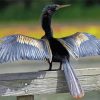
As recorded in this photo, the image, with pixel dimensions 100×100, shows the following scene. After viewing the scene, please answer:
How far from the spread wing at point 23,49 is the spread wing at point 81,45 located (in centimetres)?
11

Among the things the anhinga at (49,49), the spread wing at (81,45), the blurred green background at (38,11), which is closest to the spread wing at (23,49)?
the anhinga at (49,49)

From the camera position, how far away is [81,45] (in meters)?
3.32

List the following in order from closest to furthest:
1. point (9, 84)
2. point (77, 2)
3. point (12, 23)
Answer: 1. point (9, 84)
2. point (12, 23)
3. point (77, 2)

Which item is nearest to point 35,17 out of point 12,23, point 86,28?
point 12,23

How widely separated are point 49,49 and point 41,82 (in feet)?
0.57

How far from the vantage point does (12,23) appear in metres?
13.2

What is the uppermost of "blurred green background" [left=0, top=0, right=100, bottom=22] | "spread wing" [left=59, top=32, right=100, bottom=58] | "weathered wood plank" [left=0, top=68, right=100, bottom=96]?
"spread wing" [left=59, top=32, right=100, bottom=58]

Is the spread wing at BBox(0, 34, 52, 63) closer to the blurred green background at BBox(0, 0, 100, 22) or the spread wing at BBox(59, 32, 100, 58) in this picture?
the spread wing at BBox(59, 32, 100, 58)

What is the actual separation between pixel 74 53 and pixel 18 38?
298 millimetres

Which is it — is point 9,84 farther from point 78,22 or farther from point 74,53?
point 78,22

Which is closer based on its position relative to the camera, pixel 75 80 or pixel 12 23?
pixel 75 80

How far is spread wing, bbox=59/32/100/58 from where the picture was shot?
10.5 feet

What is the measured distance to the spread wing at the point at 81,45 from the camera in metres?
3.20

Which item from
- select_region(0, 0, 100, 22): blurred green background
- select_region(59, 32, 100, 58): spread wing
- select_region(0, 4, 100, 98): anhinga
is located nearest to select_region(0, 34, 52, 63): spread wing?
select_region(0, 4, 100, 98): anhinga
